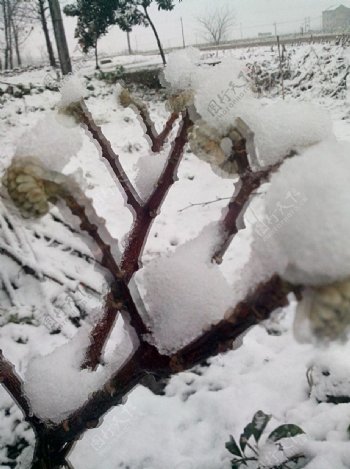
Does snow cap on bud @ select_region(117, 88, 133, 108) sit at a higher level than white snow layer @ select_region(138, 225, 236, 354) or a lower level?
higher

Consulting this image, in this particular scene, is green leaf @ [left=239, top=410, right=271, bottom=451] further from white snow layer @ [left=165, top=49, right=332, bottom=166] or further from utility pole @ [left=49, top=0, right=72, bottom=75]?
utility pole @ [left=49, top=0, right=72, bottom=75]

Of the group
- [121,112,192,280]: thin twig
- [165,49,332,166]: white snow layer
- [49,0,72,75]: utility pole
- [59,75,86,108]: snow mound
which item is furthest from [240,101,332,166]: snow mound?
[49,0,72,75]: utility pole

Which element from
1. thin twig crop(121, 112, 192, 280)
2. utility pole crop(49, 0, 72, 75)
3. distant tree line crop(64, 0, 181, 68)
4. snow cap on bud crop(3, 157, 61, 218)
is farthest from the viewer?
distant tree line crop(64, 0, 181, 68)

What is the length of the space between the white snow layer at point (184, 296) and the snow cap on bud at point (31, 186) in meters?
0.14

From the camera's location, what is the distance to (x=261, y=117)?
381 millimetres

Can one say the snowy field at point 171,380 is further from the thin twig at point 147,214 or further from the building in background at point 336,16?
the building in background at point 336,16

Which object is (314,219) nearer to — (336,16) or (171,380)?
(171,380)

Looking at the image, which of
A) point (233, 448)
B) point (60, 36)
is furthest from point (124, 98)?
point (60, 36)

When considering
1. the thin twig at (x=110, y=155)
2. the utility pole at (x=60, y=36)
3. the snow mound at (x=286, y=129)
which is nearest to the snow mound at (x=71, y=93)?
the thin twig at (x=110, y=155)

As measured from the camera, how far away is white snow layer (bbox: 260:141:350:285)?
0.85 feet

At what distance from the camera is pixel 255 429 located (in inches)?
49.0

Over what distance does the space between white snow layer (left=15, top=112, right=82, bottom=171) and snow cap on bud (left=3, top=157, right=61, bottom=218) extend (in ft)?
0.05

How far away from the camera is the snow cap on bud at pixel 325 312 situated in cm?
26

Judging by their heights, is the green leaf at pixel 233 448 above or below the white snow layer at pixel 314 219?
below
